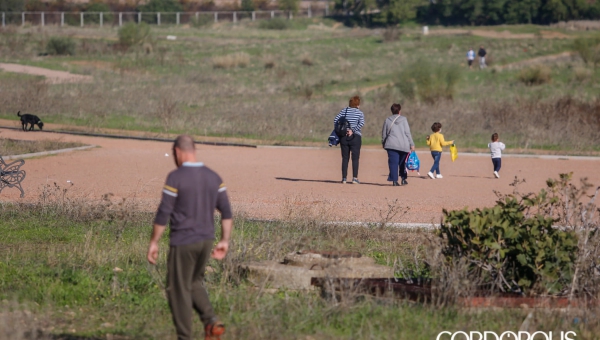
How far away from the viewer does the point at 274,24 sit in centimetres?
9131

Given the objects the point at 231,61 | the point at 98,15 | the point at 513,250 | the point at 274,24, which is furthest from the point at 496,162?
the point at 98,15

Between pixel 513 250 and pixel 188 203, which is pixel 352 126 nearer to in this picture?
pixel 513 250

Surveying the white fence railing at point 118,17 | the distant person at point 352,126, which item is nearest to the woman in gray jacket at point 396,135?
the distant person at point 352,126

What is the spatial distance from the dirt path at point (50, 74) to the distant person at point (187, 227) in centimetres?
3414

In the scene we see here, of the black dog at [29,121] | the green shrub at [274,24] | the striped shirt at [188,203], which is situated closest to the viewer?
the striped shirt at [188,203]

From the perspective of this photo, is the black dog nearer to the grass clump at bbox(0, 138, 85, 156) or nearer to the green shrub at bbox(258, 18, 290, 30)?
the grass clump at bbox(0, 138, 85, 156)

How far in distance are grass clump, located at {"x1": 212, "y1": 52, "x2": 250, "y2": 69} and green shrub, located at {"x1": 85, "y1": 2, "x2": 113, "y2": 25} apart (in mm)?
40356

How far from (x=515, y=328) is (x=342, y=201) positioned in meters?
7.46

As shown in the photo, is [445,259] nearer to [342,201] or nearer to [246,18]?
[342,201]

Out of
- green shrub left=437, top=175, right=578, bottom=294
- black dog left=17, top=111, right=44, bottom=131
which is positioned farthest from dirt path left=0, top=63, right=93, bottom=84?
green shrub left=437, top=175, right=578, bottom=294

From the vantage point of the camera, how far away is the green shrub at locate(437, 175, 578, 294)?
7.20 m

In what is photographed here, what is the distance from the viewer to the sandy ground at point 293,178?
13.3 meters

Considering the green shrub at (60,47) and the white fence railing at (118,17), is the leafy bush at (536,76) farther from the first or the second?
the white fence railing at (118,17)

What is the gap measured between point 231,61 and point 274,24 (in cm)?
4020
